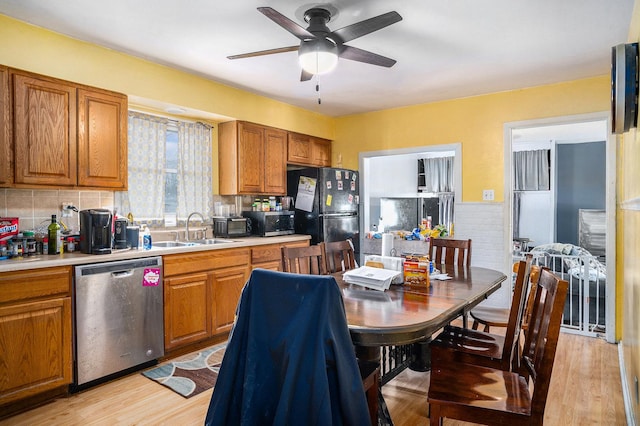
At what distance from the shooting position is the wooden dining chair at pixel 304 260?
8.19ft

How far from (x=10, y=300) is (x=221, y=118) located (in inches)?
95.5

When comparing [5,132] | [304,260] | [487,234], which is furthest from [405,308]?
Answer: [487,234]

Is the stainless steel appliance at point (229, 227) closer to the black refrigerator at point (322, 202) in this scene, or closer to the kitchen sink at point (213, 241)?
the kitchen sink at point (213, 241)

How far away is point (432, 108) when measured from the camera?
14.9 ft

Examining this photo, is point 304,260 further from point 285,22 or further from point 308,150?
point 308,150

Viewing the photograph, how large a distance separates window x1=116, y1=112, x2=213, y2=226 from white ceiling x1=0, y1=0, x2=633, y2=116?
641 millimetres

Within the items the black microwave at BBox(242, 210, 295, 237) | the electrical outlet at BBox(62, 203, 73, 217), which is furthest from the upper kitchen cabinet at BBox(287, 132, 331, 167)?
the electrical outlet at BBox(62, 203, 73, 217)

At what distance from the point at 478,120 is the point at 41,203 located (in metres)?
4.24

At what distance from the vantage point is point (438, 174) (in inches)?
297

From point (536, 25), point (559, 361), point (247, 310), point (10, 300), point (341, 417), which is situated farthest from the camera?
point (559, 361)

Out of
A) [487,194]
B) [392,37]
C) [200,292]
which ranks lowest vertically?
[200,292]

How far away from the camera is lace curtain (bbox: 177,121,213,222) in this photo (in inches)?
151

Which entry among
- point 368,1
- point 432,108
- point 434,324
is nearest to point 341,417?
point 434,324

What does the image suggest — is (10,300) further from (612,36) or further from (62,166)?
(612,36)
